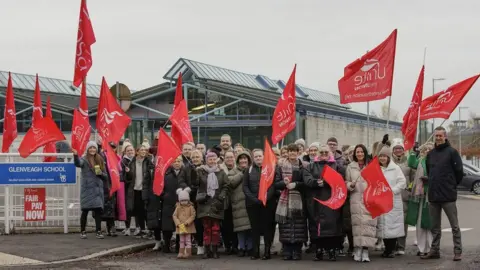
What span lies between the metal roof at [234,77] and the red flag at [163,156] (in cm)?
3022

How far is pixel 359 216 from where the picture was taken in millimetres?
11312

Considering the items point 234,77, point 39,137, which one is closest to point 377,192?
point 39,137

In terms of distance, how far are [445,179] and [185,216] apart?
4181mm

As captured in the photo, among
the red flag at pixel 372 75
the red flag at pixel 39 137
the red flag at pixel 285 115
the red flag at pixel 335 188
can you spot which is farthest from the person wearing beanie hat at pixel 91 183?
the red flag at pixel 372 75

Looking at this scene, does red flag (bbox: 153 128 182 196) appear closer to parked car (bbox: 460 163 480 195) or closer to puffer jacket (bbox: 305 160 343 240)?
puffer jacket (bbox: 305 160 343 240)

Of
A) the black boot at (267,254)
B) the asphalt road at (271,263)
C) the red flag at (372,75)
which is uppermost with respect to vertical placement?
the red flag at (372,75)

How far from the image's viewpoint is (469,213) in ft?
70.7

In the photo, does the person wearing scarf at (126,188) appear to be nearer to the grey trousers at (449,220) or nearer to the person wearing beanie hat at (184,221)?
the person wearing beanie hat at (184,221)

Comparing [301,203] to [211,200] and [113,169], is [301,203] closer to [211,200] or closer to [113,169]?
[211,200]

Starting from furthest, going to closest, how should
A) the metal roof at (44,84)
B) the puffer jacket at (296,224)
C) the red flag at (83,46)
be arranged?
the metal roof at (44,84), the red flag at (83,46), the puffer jacket at (296,224)

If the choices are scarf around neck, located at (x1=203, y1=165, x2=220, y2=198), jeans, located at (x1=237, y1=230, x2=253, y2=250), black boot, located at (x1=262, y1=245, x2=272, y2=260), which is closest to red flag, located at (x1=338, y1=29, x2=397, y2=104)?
scarf around neck, located at (x1=203, y1=165, x2=220, y2=198)

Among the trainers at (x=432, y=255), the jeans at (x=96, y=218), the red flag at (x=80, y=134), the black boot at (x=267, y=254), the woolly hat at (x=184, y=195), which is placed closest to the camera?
the trainers at (x=432, y=255)

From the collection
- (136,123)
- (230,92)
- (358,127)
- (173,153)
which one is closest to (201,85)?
(230,92)

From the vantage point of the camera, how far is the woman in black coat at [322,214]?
11.4 metres
